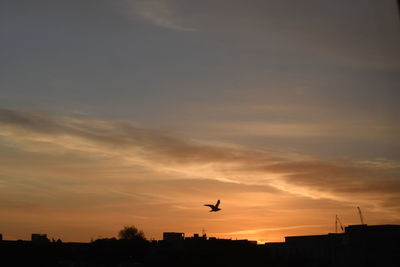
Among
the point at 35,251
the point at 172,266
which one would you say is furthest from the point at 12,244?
the point at 172,266

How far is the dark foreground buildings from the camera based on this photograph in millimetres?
67562

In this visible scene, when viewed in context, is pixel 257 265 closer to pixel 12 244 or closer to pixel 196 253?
pixel 196 253

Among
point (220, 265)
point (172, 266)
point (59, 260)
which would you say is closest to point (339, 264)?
point (220, 265)

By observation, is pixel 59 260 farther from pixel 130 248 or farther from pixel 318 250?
pixel 318 250

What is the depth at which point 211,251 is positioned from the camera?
7525 cm

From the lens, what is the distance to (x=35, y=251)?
67625 mm

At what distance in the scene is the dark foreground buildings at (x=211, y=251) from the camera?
6756 centimetres

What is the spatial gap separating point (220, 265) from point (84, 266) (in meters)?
15.9

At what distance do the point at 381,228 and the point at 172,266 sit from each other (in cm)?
3802

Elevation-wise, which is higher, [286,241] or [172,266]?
[286,241]

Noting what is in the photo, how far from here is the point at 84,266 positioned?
207 ft

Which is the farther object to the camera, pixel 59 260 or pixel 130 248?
pixel 130 248

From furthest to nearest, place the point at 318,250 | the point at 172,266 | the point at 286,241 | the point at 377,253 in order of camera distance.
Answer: the point at 286,241 → the point at 318,250 → the point at 377,253 → the point at 172,266

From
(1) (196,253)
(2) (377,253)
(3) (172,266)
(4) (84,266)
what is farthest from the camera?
(2) (377,253)
